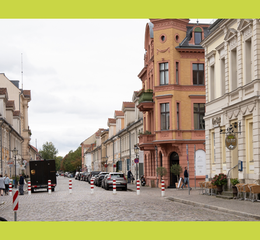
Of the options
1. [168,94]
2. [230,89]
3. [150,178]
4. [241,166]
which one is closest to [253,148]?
[241,166]

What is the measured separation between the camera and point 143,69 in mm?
46094

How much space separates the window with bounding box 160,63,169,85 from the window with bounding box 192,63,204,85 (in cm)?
254

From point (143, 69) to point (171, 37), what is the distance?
27.4 feet

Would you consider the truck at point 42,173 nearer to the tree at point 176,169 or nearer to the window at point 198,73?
the tree at point 176,169

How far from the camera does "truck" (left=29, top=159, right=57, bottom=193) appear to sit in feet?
120

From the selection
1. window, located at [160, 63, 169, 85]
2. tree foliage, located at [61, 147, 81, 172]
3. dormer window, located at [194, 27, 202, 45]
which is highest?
dormer window, located at [194, 27, 202, 45]

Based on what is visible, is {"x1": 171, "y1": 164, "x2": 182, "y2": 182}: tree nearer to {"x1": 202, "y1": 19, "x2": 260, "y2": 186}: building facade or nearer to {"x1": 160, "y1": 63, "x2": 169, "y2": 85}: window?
{"x1": 160, "y1": 63, "x2": 169, "y2": 85}: window

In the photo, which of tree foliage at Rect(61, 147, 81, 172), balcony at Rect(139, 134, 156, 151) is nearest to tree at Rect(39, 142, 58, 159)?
tree foliage at Rect(61, 147, 81, 172)

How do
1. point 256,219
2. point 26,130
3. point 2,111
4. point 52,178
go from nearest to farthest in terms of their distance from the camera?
point 256,219
point 52,178
point 2,111
point 26,130

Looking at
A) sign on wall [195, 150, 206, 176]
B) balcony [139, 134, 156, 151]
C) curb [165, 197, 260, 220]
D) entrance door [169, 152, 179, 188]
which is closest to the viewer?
curb [165, 197, 260, 220]

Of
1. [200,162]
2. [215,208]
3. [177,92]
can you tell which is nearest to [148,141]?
[177,92]

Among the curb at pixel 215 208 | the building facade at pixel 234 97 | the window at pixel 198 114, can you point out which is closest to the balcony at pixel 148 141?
the window at pixel 198 114

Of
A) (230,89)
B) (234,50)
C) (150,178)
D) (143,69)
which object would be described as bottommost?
(150,178)

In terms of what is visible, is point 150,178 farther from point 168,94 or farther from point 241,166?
point 241,166
